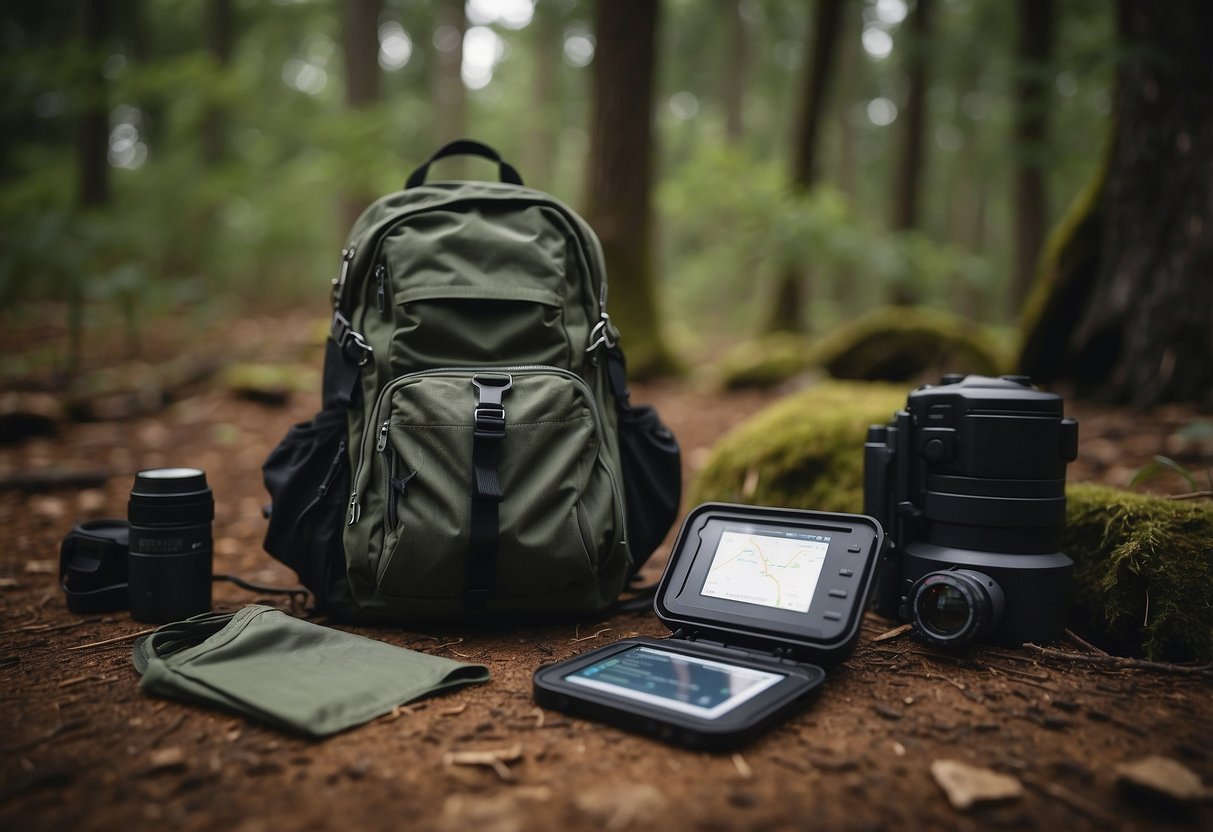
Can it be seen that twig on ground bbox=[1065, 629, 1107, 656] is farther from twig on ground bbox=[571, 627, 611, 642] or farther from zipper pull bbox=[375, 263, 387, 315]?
zipper pull bbox=[375, 263, 387, 315]

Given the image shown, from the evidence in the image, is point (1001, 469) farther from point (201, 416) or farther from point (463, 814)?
point (201, 416)

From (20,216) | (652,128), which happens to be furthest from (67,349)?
(652,128)

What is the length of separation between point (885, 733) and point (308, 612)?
1.97m

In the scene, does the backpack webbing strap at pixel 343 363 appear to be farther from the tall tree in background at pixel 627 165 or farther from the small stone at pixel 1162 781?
the tall tree in background at pixel 627 165

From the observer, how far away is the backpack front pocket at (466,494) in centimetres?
233

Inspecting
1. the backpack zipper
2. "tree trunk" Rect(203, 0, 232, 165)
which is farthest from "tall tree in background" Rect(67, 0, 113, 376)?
the backpack zipper

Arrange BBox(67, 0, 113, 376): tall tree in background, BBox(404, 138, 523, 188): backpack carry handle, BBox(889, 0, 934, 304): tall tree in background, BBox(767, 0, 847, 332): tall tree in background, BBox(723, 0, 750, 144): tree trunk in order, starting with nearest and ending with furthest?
1. BBox(404, 138, 523, 188): backpack carry handle
2. BBox(67, 0, 113, 376): tall tree in background
3. BBox(767, 0, 847, 332): tall tree in background
4. BBox(889, 0, 934, 304): tall tree in background
5. BBox(723, 0, 750, 144): tree trunk

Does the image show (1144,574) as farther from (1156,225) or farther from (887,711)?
(1156,225)

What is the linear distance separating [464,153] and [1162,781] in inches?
111

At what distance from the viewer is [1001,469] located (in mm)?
2252

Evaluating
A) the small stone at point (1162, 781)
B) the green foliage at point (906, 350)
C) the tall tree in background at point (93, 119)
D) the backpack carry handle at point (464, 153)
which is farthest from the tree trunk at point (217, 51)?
the small stone at point (1162, 781)

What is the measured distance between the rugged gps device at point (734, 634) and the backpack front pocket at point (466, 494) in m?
0.35

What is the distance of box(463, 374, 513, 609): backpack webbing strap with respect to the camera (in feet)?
7.54

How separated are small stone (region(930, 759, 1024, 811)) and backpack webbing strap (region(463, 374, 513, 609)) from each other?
132cm
